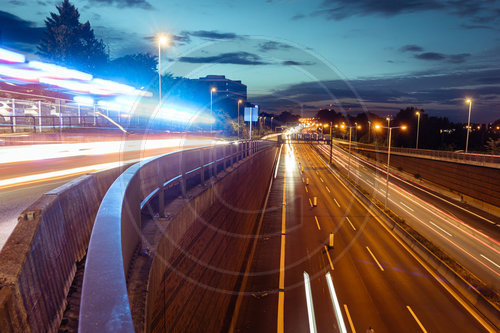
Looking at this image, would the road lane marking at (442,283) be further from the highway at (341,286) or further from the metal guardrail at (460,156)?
the metal guardrail at (460,156)

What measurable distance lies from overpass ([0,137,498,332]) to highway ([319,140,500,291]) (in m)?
4.51

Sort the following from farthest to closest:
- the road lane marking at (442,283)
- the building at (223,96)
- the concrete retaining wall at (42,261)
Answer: the building at (223,96), the road lane marking at (442,283), the concrete retaining wall at (42,261)

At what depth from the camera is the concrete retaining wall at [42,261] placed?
124 inches

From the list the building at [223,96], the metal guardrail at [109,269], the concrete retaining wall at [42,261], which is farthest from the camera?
the building at [223,96]

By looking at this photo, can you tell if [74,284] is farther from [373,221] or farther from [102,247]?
[373,221]

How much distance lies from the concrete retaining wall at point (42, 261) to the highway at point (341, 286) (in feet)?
36.1

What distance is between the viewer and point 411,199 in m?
44.9

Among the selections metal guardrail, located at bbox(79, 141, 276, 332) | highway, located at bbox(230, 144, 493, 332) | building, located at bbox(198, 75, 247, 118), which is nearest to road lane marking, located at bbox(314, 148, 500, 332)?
highway, located at bbox(230, 144, 493, 332)

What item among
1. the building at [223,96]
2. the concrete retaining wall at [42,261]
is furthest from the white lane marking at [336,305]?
the building at [223,96]

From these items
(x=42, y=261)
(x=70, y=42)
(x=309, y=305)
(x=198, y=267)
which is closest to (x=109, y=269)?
(x=42, y=261)

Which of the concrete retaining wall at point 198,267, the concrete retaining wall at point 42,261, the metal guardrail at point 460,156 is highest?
the concrete retaining wall at point 42,261

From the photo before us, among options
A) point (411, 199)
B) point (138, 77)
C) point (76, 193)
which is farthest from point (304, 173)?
point (76, 193)

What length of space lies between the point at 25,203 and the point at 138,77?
9448 cm

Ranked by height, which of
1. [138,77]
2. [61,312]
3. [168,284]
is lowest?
[168,284]
